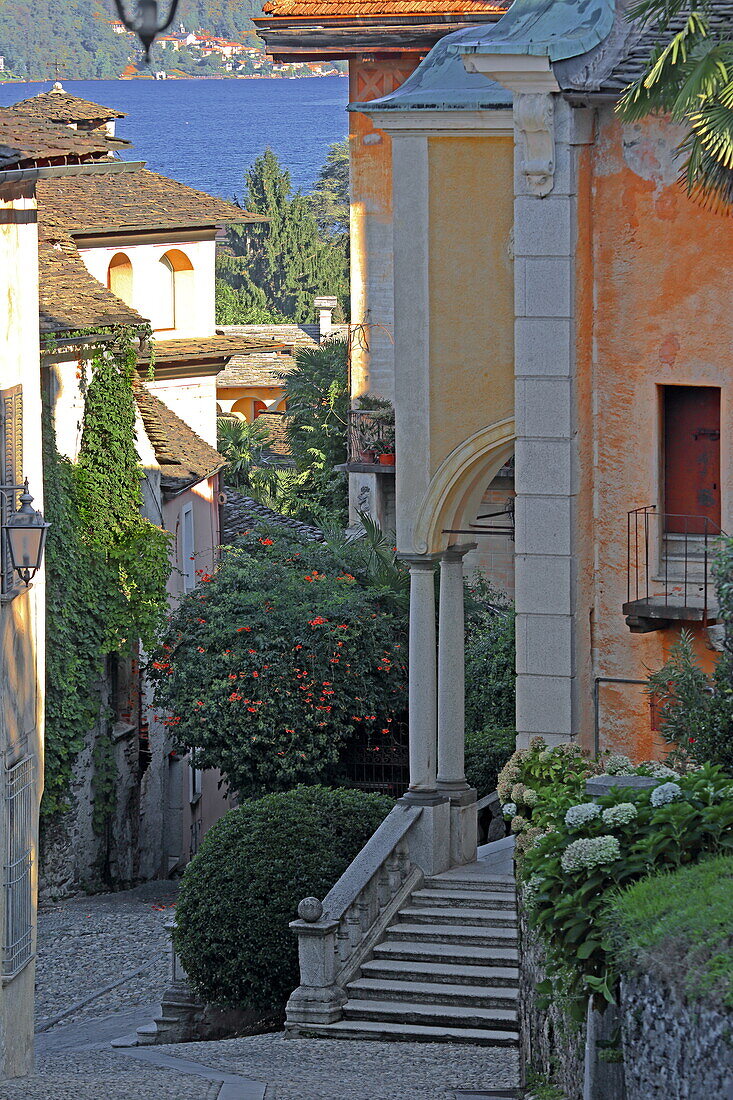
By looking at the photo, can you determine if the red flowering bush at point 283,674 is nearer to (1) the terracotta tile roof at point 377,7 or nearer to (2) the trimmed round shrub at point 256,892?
(2) the trimmed round shrub at point 256,892

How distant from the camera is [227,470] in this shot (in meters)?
43.5

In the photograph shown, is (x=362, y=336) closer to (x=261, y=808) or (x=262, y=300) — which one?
(x=261, y=808)

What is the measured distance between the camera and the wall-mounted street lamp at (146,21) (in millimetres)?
8609

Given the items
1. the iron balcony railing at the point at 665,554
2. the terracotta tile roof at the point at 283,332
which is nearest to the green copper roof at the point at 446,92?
the iron balcony railing at the point at 665,554

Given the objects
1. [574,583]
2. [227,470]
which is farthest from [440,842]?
[227,470]

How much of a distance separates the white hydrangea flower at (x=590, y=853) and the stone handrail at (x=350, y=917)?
743 centimetres

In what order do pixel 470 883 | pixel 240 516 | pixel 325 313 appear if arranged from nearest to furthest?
pixel 470 883
pixel 240 516
pixel 325 313

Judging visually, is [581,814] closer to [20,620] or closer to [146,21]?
[146,21]

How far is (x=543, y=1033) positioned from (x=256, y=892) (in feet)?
17.6

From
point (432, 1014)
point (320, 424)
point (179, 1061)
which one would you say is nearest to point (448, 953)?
point (432, 1014)

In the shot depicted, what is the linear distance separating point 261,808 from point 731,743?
7493mm

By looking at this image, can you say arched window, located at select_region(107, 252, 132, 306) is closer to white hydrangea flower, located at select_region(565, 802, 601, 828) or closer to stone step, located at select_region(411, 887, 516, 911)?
stone step, located at select_region(411, 887, 516, 911)

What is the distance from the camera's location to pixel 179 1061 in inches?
639

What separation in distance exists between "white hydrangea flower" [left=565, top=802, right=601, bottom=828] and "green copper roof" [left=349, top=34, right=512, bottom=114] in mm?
8415
